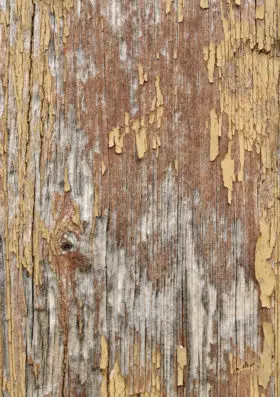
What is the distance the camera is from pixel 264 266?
1379 mm

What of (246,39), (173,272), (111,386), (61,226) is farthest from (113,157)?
(111,386)

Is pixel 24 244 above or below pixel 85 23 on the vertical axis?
below

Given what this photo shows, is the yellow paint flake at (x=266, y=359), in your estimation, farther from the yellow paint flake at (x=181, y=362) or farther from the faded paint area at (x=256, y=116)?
the yellow paint flake at (x=181, y=362)

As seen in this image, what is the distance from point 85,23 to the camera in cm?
134

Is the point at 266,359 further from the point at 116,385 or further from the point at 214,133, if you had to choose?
the point at 214,133

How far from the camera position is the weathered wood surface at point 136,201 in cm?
134

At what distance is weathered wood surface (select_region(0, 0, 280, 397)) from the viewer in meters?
1.34

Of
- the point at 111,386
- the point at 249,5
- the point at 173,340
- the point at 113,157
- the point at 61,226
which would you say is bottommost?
the point at 111,386

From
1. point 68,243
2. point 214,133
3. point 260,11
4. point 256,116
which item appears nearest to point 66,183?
point 68,243

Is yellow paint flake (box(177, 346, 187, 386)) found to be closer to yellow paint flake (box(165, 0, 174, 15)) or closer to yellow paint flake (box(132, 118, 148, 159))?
yellow paint flake (box(132, 118, 148, 159))

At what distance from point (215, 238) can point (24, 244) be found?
473mm

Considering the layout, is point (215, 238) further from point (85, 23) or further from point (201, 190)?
point (85, 23)

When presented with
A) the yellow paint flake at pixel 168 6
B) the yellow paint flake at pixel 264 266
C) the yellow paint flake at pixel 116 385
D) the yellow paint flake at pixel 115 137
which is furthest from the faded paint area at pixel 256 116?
the yellow paint flake at pixel 116 385

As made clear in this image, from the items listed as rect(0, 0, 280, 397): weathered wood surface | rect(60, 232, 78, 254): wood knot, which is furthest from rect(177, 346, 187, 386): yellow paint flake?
rect(60, 232, 78, 254): wood knot
